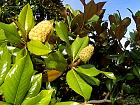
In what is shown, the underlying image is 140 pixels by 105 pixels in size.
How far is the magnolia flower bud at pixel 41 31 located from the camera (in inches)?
51.3

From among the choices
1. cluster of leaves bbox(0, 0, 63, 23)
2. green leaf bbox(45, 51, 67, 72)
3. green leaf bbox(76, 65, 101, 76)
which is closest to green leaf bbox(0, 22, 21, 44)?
green leaf bbox(45, 51, 67, 72)

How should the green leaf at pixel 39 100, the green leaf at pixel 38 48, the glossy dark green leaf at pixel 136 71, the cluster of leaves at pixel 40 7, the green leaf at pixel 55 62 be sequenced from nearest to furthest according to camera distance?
the green leaf at pixel 39 100, the green leaf at pixel 38 48, the green leaf at pixel 55 62, the glossy dark green leaf at pixel 136 71, the cluster of leaves at pixel 40 7

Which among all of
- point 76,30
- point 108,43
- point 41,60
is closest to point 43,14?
point 108,43

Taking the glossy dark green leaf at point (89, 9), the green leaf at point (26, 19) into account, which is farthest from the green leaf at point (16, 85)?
the glossy dark green leaf at point (89, 9)

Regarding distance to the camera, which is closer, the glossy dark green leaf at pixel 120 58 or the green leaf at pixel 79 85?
the green leaf at pixel 79 85

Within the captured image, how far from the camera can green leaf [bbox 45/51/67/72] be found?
1466 millimetres

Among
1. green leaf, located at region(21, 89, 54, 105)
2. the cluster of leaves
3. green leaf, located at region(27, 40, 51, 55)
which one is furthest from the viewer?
the cluster of leaves

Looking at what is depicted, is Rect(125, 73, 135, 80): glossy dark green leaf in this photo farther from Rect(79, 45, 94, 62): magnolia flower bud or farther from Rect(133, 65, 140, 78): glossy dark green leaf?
Rect(79, 45, 94, 62): magnolia flower bud

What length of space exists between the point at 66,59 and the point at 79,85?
1.03ft

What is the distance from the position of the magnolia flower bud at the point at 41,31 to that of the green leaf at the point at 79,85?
0.20 meters

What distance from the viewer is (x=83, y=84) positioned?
4.55ft

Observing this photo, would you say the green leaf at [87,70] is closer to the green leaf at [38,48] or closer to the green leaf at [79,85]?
the green leaf at [79,85]

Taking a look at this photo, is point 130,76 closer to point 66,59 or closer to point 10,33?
point 66,59

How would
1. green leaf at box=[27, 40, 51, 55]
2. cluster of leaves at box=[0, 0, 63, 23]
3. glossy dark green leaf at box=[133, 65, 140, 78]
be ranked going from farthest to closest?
cluster of leaves at box=[0, 0, 63, 23]
glossy dark green leaf at box=[133, 65, 140, 78]
green leaf at box=[27, 40, 51, 55]
